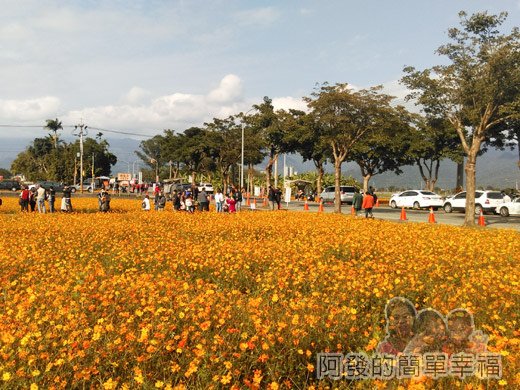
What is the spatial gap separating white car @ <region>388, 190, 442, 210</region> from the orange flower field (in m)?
28.0

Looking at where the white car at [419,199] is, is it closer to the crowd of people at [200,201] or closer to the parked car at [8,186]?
the crowd of people at [200,201]

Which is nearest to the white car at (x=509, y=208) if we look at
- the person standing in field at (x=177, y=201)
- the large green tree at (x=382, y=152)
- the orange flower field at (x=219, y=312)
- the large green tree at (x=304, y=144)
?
the large green tree at (x=382, y=152)

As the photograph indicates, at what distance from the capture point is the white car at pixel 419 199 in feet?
126

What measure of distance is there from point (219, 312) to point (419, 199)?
36112mm

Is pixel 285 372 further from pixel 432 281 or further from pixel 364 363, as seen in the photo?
pixel 432 281

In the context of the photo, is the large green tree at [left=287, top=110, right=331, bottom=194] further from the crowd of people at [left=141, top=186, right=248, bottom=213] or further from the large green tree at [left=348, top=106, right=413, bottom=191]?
the crowd of people at [left=141, top=186, right=248, bottom=213]

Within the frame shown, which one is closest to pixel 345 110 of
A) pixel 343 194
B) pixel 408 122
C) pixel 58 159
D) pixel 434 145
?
pixel 408 122

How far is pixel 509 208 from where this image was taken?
30.9 metres

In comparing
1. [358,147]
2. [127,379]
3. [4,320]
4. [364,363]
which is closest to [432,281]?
[364,363]

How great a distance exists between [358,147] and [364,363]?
46.7 meters

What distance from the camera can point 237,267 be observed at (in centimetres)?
829

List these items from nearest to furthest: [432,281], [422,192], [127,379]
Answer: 1. [127,379]
2. [432,281]
3. [422,192]

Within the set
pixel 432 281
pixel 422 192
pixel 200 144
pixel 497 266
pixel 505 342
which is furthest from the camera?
pixel 200 144

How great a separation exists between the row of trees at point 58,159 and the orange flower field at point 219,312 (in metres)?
87.5
